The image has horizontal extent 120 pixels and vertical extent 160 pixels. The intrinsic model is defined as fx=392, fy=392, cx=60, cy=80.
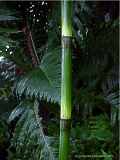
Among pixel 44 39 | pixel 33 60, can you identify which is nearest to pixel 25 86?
pixel 33 60

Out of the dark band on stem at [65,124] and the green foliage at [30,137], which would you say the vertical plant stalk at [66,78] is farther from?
the green foliage at [30,137]

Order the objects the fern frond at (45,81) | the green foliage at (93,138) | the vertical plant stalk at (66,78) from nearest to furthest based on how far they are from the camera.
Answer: the vertical plant stalk at (66,78) → the fern frond at (45,81) → the green foliage at (93,138)

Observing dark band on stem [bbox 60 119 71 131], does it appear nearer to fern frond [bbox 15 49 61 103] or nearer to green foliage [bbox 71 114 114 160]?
fern frond [bbox 15 49 61 103]

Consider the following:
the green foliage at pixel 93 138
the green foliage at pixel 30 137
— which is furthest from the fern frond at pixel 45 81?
the green foliage at pixel 93 138

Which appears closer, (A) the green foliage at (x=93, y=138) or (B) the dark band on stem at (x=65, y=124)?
(B) the dark band on stem at (x=65, y=124)

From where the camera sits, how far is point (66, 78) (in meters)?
A: 1.05

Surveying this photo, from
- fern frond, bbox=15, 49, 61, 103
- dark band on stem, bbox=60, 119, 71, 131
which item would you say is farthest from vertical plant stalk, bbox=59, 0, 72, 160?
fern frond, bbox=15, 49, 61, 103

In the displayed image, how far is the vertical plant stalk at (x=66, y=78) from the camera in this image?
41.5 inches

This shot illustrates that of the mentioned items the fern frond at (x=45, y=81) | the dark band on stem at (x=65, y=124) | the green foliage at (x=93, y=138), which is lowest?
the green foliage at (x=93, y=138)

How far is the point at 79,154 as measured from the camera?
173cm

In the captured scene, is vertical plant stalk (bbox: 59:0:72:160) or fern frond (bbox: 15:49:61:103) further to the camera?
fern frond (bbox: 15:49:61:103)

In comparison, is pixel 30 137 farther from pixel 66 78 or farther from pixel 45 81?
pixel 66 78

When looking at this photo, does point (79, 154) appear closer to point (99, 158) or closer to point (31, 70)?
point (99, 158)

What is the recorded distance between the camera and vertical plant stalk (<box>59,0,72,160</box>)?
1.05m
